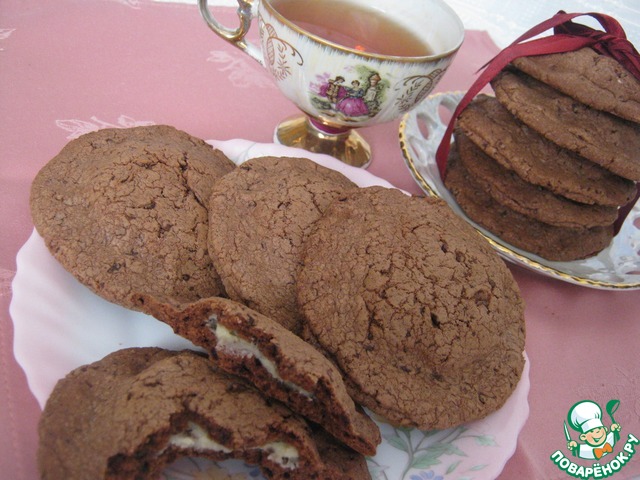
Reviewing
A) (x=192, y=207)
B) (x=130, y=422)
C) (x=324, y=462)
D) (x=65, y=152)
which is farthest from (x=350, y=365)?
(x=65, y=152)

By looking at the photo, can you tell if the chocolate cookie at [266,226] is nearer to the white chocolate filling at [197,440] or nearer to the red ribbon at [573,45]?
the white chocolate filling at [197,440]

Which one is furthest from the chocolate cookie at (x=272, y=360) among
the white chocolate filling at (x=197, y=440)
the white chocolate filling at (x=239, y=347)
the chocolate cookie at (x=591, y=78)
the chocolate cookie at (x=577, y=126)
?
the chocolate cookie at (x=591, y=78)

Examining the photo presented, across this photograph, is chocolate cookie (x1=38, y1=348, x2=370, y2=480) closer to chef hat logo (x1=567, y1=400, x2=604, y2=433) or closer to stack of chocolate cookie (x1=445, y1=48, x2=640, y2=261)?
chef hat logo (x1=567, y1=400, x2=604, y2=433)

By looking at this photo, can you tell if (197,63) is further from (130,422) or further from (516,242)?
(130,422)

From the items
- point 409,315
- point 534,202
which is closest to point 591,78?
point 534,202

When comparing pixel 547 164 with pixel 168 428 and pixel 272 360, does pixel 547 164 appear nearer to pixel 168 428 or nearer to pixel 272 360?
pixel 272 360

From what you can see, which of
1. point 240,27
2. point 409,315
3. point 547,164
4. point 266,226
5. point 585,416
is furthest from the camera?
point 240,27
